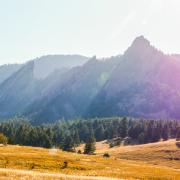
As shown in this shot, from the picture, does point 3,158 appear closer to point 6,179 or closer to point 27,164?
point 27,164

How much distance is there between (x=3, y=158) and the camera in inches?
2904

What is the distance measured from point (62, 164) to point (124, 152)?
99010 millimetres

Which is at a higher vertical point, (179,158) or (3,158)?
(3,158)

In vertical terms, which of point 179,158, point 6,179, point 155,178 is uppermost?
point 6,179

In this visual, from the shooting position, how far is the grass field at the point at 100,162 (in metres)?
65.5

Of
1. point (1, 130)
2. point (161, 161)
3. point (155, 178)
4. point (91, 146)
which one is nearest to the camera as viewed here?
point (155, 178)

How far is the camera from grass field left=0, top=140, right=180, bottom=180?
65500mm

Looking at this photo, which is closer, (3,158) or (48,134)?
(3,158)

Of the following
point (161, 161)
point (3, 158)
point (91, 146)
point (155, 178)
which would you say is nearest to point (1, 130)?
point (91, 146)

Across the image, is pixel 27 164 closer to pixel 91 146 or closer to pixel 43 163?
pixel 43 163

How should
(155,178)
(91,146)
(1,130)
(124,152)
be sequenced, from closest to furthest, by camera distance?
(155,178) < (91,146) < (124,152) < (1,130)

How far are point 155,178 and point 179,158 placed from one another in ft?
279

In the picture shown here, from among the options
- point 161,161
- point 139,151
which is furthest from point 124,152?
point 161,161

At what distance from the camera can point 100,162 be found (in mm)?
90938
